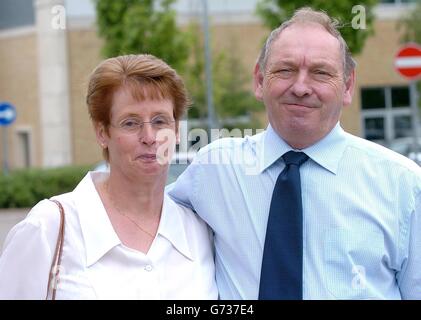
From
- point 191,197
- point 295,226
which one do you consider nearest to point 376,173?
point 295,226

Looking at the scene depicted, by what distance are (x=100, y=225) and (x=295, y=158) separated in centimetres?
73

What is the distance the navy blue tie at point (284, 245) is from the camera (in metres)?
2.84

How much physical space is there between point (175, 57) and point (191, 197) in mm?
15310

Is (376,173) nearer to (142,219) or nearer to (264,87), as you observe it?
(264,87)

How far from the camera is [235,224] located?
9.85 ft

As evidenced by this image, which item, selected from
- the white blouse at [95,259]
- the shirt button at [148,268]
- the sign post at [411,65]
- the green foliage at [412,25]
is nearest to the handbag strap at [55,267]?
the white blouse at [95,259]

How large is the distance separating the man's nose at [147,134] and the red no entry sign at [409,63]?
31.8 feet

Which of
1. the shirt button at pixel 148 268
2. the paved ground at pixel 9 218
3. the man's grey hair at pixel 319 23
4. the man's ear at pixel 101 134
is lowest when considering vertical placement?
the paved ground at pixel 9 218

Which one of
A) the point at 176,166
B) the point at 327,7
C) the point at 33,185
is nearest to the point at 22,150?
the point at 33,185

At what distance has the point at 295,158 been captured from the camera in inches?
118

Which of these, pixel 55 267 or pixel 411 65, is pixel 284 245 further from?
pixel 411 65

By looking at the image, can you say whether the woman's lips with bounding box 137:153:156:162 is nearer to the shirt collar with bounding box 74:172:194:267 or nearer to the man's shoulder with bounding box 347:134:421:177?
the shirt collar with bounding box 74:172:194:267

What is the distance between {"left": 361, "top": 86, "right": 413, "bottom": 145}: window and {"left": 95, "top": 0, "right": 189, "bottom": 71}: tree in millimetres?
10728

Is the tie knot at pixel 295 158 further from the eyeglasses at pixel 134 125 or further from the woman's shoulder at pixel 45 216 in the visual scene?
the woman's shoulder at pixel 45 216
